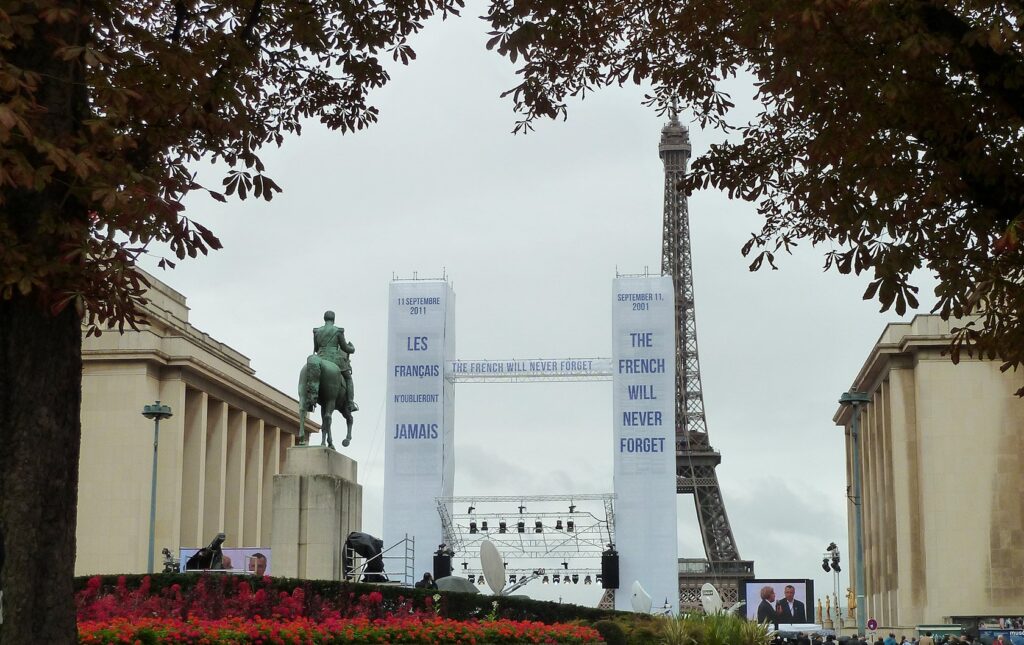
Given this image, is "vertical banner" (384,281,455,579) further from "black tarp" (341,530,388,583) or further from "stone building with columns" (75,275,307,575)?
"black tarp" (341,530,388,583)

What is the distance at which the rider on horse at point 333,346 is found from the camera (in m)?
29.3

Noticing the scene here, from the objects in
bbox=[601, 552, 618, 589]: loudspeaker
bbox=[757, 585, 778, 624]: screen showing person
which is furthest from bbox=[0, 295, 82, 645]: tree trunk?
bbox=[601, 552, 618, 589]: loudspeaker

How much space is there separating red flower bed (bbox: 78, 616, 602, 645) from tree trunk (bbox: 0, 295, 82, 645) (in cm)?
569

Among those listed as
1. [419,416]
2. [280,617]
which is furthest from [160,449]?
[280,617]

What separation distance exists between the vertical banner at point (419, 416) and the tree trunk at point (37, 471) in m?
55.8

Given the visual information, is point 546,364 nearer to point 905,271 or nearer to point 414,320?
point 414,320

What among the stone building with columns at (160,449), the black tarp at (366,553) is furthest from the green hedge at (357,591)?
the stone building with columns at (160,449)

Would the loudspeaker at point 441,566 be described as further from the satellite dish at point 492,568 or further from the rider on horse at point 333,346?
the rider on horse at point 333,346

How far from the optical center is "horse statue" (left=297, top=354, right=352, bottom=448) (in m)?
28.5

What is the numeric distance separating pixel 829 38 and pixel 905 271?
177cm

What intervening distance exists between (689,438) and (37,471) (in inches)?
3858

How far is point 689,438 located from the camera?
347ft

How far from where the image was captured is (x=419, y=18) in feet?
40.7

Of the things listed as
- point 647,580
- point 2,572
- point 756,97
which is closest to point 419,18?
point 756,97
